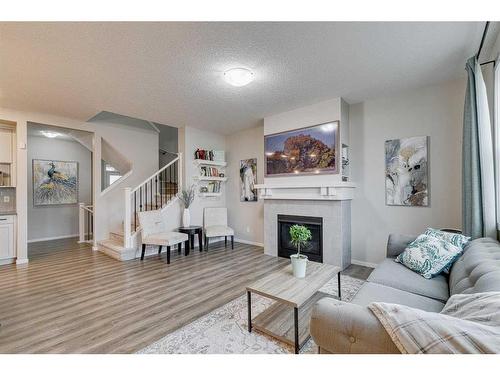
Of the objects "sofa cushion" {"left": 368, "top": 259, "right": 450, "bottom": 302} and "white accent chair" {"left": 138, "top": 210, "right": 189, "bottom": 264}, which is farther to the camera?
"white accent chair" {"left": 138, "top": 210, "right": 189, "bottom": 264}

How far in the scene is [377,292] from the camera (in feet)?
5.73

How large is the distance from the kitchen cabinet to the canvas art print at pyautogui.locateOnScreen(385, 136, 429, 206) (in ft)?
19.9

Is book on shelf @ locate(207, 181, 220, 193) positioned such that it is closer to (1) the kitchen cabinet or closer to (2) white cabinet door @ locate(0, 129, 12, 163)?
(1) the kitchen cabinet

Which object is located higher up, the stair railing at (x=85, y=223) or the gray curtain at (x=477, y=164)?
the gray curtain at (x=477, y=164)

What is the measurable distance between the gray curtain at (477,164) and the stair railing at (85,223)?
265 inches

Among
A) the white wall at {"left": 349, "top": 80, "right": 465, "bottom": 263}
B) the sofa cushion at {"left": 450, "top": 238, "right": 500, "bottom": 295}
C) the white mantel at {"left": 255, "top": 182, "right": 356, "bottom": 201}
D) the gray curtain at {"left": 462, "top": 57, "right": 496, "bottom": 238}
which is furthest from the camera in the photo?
the white mantel at {"left": 255, "top": 182, "right": 356, "bottom": 201}

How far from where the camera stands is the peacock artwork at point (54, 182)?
5.70 m

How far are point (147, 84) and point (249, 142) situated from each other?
103 inches

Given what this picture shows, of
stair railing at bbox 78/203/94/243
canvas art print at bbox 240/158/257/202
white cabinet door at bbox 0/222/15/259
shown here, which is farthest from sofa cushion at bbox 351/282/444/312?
stair railing at bbox 78/203/94/243

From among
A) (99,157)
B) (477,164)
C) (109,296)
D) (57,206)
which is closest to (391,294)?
(477,164)

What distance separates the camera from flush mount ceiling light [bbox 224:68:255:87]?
264cm

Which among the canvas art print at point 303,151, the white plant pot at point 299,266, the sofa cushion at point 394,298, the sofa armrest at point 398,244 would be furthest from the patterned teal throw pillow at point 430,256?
the canvas art print at point 303,151

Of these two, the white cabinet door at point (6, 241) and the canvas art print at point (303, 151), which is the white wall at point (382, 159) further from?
the white cabinet door at point (6, 241)
